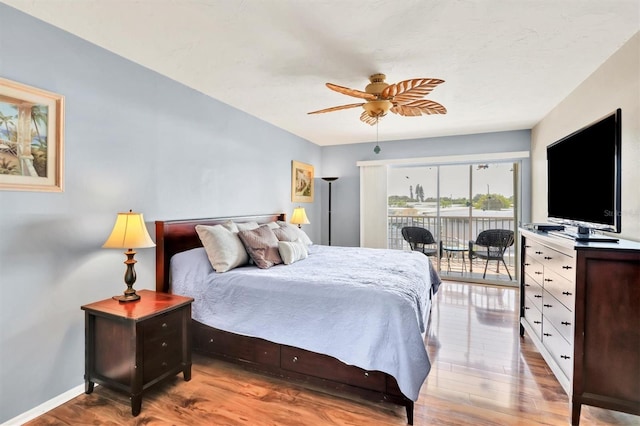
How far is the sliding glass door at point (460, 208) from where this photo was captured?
5.17 m

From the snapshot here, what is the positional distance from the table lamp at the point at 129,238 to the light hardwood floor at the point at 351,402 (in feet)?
2.31

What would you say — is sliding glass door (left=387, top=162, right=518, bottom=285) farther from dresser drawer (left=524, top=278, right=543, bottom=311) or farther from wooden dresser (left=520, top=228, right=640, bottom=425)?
wooden dresser (left=520, top=228, right=640, bottom=425)

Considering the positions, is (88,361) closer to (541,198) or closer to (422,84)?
(422,84)

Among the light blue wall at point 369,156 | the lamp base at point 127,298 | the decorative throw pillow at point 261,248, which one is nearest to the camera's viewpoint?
the lamp base at point 127,298

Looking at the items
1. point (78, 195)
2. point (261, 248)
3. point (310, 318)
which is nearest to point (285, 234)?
point (261, 248)

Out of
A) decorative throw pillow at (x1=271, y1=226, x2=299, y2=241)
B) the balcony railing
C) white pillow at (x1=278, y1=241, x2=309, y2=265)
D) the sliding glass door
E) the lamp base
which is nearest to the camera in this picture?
the lamp base

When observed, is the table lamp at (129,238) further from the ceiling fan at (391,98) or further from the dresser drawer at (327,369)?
the ceiling fan at (391,98)

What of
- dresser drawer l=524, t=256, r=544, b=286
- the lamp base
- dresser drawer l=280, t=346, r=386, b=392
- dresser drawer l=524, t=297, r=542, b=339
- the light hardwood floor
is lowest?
the light hardwood floor

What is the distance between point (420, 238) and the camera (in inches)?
209

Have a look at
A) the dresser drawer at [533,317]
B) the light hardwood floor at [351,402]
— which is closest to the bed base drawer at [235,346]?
the light hardwood floor at [351,402]

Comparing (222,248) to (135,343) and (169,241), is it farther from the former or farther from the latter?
(135,343)

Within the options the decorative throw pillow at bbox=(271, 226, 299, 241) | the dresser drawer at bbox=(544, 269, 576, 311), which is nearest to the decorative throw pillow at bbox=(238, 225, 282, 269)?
the decorative throw pillow at bbox=(271, 226, 299, 241)

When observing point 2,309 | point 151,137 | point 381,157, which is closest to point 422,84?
point 151,137

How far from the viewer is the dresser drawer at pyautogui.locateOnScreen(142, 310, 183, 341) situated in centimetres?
199
